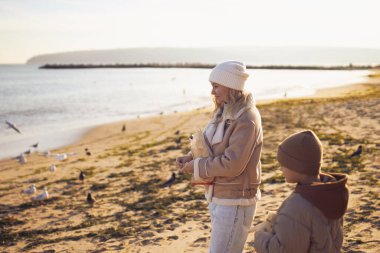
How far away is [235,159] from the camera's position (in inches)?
114

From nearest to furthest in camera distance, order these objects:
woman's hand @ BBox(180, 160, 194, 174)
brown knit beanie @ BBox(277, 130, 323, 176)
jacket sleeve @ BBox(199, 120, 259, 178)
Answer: brown knit beanie @ BBox(277, 130, 323, 176)
jacket sleeve @ BBox(199, 120, 259, 178)
woman's hand @ BBox(180, 160, 194, 174)

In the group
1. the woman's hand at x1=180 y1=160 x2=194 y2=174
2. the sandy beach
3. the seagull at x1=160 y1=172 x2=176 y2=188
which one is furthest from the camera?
the seagull at x1=160 y1=172 x2=176 y2=188

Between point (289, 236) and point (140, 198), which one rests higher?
point (289, 236)

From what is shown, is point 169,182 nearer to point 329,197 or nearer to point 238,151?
point 238,151

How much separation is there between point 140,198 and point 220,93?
5.22 m

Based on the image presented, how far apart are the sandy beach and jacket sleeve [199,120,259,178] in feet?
8.46

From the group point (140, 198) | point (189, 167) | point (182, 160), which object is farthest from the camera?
point (140, 198)

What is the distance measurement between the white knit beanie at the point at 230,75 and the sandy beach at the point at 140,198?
2890 millimetres

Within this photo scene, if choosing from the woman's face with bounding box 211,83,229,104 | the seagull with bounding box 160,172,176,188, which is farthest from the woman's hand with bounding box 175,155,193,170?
the seagull with bounding box 160,172,176,188

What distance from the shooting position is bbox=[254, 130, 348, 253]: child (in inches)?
92.4

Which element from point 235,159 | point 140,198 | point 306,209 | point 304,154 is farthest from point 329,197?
point 140,198

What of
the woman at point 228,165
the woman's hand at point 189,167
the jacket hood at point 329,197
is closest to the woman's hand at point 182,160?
the woman's hand at point 189,167

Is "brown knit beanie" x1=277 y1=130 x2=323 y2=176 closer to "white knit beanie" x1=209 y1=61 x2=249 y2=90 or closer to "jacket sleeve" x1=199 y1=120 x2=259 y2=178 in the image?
"jacket sleeve" x1=199 y1=120 x2=259 y2=178

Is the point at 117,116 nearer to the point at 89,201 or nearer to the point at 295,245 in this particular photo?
the point at 89,201
